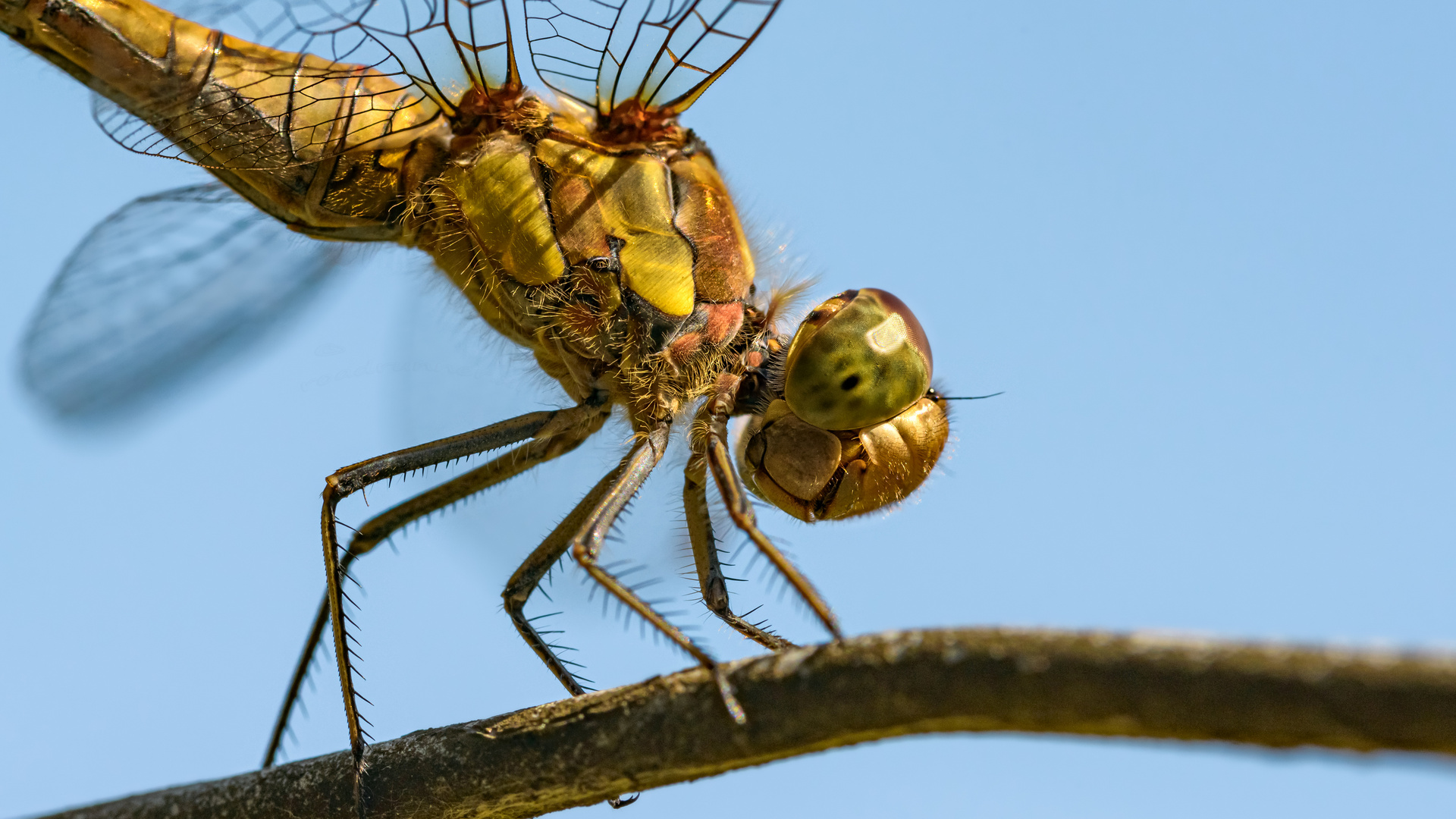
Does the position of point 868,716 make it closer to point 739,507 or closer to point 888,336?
point 739,507

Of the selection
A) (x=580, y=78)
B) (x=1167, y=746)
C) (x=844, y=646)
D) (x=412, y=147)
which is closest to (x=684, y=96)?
(x=580, y=78)

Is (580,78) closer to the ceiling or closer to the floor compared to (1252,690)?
closer to the ceiling

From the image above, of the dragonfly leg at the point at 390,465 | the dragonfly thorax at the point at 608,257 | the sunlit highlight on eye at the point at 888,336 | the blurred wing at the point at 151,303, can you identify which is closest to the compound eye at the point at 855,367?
the sunlit highlight on eye at the point at 888,336

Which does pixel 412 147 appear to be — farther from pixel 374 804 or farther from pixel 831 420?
pixel 374 804

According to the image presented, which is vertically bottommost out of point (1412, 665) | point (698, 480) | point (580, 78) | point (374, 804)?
point (374, 804)

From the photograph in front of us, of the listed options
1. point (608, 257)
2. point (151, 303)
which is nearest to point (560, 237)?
point (608, 257)

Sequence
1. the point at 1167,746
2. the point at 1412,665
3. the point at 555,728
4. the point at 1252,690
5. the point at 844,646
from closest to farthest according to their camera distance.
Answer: the point at 1412,665 → the point at 1252,690 → the point at 1167,746 → the point at 844,646 → the point at 555,728
